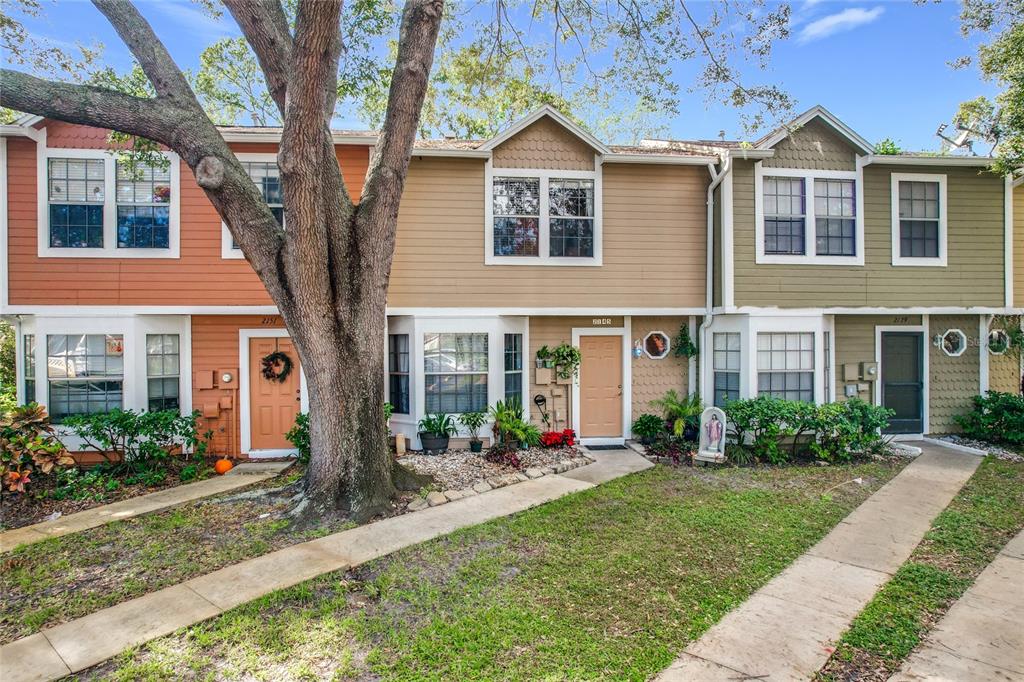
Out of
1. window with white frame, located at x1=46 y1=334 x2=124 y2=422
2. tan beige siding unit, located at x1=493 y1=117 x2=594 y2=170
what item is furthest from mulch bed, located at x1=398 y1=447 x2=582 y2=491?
tan beige siding unit, located at x1=493 y1=117 x2=594 y2=170

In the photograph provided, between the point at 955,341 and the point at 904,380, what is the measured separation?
123cm

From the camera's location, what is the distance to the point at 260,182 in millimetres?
8664

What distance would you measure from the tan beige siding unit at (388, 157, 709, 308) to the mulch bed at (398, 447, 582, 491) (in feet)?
8.34

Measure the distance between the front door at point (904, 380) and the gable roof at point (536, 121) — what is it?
6679mm

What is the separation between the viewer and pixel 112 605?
405cm

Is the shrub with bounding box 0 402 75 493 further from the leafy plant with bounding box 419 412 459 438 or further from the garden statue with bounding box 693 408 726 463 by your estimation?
the garden statue with bounding box 693 408 726 463

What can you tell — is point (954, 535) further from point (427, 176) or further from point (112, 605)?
point (427, 176)

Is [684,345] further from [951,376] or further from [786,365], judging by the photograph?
[951,376]

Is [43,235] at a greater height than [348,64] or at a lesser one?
lesser

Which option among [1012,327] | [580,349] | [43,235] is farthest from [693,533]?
[43,235]

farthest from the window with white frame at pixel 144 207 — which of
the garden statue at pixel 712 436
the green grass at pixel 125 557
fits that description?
the garden statue at pixel 712 436

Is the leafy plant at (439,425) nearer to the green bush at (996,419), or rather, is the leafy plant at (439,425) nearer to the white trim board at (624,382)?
the white trim board at (624,382)

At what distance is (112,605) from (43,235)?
7.00 meters

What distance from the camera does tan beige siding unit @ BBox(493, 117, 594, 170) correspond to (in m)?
9.05
